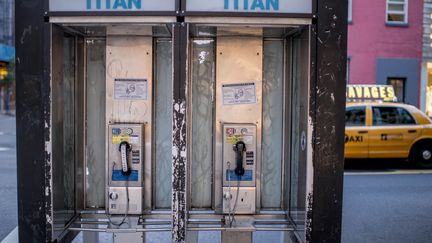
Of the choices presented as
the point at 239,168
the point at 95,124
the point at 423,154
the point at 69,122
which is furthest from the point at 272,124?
the point at 423,154

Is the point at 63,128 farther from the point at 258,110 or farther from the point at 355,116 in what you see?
the point at 355,116

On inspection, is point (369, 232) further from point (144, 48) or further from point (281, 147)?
point (144, 48)

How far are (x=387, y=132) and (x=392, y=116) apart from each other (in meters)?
0.47

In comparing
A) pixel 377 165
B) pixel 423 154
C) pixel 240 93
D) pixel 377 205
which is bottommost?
pixel 377 205

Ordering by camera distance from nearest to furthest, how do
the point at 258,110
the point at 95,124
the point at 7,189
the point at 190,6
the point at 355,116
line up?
1. the point at 190,6
2. the point at 258,110
3. the point at 95,124
4. the point at 7,189
5. the point at 355,116

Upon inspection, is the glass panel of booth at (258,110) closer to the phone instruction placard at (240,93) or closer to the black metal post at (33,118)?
the phone instruction placard at (240,93)

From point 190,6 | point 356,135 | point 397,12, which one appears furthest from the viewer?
point 397,12

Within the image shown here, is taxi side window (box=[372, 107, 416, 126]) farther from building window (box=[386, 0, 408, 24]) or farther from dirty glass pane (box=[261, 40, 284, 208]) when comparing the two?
building window (box=[386, 0, 408, 24])

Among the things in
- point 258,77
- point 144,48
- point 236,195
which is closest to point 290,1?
point 258,77

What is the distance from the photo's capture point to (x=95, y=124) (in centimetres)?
461

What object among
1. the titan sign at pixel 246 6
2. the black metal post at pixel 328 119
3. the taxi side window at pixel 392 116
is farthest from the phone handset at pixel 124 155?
the taxi side window at pixel 392 116

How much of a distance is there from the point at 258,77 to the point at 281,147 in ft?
2.28

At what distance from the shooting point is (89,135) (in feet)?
15.1

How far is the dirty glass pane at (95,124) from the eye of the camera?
4.58 metres
